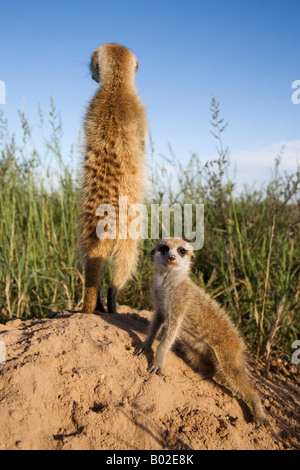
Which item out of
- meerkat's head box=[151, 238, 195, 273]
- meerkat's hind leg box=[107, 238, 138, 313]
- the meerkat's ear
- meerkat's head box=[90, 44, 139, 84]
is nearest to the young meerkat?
meerkat's head box=[151, 238, 195, 273]

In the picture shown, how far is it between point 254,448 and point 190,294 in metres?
0.90

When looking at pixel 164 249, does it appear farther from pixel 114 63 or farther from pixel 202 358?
pixel 114 63

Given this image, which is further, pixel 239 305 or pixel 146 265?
pixel 146 265

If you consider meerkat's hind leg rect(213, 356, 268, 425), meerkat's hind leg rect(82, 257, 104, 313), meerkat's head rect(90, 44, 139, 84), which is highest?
meerkat's head rect(90, 44, 139, 84)

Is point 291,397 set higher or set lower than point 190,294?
lower

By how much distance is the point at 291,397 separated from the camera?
2.65m

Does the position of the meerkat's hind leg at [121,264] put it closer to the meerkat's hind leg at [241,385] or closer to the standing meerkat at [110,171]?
the standing meerkat at [110,171]

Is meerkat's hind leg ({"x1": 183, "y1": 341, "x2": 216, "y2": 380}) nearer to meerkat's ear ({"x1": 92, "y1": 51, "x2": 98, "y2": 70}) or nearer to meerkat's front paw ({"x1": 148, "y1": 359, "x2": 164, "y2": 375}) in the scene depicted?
meerkat's front paw ({"x1": 148, "y1": 359, "x2": 164, "y2": 375})

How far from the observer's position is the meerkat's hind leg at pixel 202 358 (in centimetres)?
239

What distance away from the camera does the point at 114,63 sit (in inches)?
130

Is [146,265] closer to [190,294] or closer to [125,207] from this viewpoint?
[125,207]

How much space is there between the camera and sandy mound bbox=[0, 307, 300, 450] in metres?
1.68

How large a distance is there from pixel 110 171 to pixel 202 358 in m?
1.53
